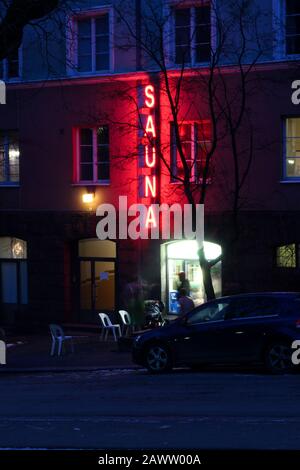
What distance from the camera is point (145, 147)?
25.7m

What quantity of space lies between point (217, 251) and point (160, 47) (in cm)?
591

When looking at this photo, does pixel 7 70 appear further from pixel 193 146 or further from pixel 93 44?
pixel 193 146

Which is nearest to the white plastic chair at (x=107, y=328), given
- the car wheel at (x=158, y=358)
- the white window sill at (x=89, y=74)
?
the car wheel at (x=158, y=358)

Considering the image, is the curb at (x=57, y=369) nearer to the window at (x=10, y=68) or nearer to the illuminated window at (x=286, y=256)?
the illuminated window at (x=286, y=256)

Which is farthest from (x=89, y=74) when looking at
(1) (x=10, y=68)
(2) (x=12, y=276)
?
(2) (x=12, y=276)

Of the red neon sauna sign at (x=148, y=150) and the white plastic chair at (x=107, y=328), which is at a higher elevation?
the red neon sauna sign at (x=148, y=150)

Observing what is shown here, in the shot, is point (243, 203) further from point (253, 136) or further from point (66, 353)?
point (66, 353)

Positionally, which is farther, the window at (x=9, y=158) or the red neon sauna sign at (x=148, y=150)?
the window at (x=9, y=158)

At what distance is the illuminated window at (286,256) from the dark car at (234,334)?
274 inches

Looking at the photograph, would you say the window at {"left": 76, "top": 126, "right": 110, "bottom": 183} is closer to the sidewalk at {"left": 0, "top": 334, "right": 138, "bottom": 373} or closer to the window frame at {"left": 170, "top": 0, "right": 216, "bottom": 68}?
the window frame at {"left": 170, "top": 0, "right": 216, "bottom": 68}

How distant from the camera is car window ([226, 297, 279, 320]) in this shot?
58.3 feet

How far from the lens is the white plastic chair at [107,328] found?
2530 cm

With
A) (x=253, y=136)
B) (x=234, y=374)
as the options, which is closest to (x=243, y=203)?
(x=253, y=136)

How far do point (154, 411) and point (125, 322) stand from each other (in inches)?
474
